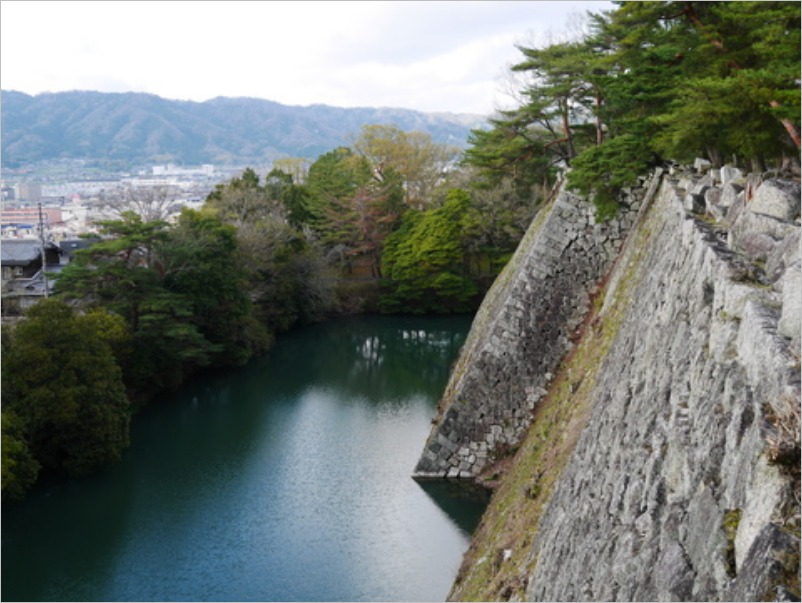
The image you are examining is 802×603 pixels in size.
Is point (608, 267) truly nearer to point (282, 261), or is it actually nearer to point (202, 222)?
point (202, 222)

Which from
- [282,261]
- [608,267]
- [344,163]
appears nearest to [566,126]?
[608,267]

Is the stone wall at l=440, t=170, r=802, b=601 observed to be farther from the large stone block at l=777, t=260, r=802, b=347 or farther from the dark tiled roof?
the dark tiled roof

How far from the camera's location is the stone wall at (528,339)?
1466 cm

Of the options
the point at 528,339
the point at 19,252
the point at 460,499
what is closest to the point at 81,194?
the point at 19,252

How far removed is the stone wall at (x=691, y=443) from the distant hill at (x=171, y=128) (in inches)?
3808

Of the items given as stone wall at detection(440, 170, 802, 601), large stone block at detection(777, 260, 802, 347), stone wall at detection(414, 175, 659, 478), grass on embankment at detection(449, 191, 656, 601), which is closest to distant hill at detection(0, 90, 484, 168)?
stone wall at detection(414, 175, 659, 478)

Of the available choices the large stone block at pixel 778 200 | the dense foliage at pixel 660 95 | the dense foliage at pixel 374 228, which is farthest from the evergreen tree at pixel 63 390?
the large stone block at pixel 778 200

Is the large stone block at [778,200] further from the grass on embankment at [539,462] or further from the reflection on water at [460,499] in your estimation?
the reflection on water at [460,499]

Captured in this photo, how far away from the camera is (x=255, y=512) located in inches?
552

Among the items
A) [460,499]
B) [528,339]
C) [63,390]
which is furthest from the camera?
[63,390]

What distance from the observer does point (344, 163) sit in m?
37.6

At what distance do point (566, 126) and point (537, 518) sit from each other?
39.2ft

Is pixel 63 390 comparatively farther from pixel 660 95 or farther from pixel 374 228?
pixel 374 228

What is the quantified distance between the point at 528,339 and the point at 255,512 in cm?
572
